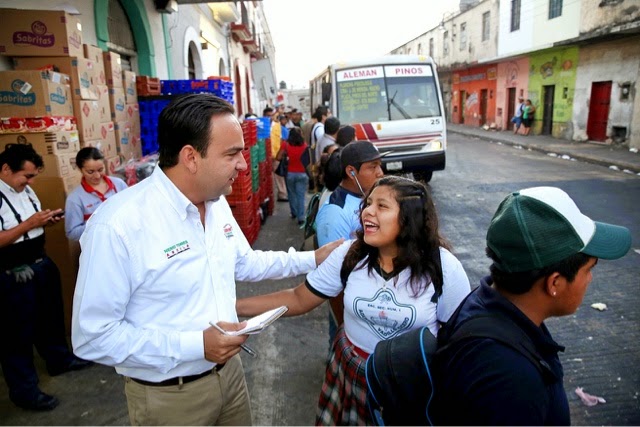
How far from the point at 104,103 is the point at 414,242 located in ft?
13.8

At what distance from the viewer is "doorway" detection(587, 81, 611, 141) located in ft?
56.5

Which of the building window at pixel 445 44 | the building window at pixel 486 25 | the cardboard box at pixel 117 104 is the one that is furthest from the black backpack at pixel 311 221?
the building window at pixel 445 44

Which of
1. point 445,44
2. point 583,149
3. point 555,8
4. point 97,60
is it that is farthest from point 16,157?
point 445,44

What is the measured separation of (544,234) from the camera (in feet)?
4.23

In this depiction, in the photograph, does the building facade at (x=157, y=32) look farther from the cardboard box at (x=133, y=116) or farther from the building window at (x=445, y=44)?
the building window at (x=445, y=44)

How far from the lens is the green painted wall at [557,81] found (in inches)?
766

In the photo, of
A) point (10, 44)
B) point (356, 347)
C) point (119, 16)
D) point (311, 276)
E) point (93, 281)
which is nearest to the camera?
point (93, 281)

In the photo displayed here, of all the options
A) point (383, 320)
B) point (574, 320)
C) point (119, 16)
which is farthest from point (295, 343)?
point (119, 16)

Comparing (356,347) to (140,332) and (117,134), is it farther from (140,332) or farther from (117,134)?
(117,134)

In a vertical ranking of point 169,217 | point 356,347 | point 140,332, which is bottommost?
point 356,347

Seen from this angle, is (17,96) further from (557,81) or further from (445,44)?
(445,44)

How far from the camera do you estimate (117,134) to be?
17.6 feet

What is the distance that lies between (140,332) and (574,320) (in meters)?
4.29

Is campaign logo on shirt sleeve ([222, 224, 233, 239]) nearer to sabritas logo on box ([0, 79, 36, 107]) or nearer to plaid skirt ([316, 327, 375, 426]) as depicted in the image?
plaid skirt ([316, 327, 375, 426])
